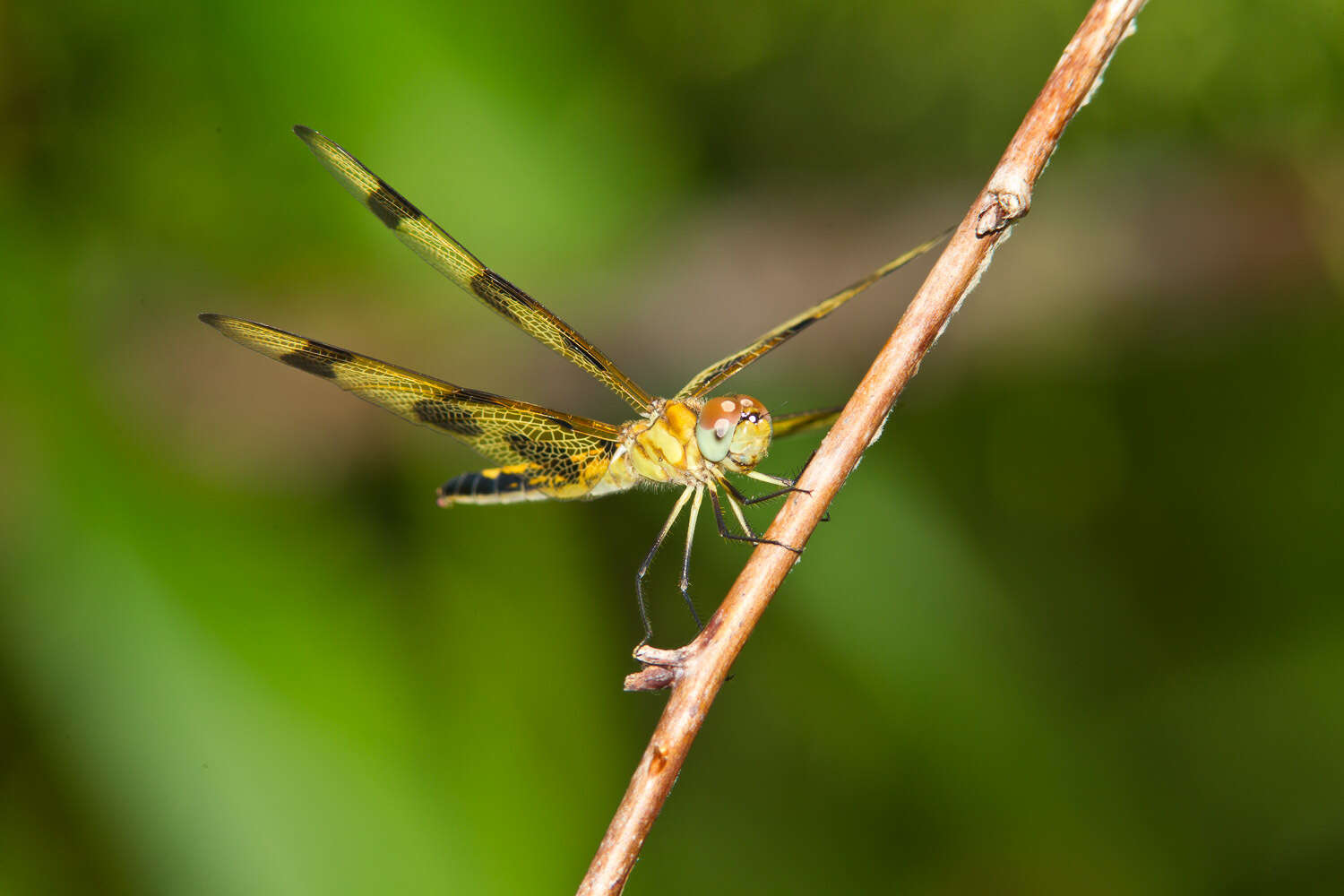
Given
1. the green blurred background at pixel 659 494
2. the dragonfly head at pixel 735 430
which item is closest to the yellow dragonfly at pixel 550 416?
the dragonfly head at pixel 735 430

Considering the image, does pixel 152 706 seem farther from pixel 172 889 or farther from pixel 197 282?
pixel 197 282

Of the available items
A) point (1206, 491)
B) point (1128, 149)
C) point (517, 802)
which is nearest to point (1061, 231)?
point (1128, 149)

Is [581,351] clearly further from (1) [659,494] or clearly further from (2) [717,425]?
(1) [659,494]

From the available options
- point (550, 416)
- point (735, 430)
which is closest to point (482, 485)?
point (550, 416)

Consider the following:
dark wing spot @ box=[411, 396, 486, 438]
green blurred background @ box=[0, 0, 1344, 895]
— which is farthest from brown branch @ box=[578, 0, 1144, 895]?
green blurred background @ box=[0, 0, 1344, 895]

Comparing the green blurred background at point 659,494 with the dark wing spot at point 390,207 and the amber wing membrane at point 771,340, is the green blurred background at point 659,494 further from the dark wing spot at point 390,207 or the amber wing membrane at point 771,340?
the dark wing spot at point 390,207

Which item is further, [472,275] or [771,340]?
[472,275]

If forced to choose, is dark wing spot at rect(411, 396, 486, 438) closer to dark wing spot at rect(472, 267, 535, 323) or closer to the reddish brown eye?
dark wing spot at rect(472, 267, 535, 323)
